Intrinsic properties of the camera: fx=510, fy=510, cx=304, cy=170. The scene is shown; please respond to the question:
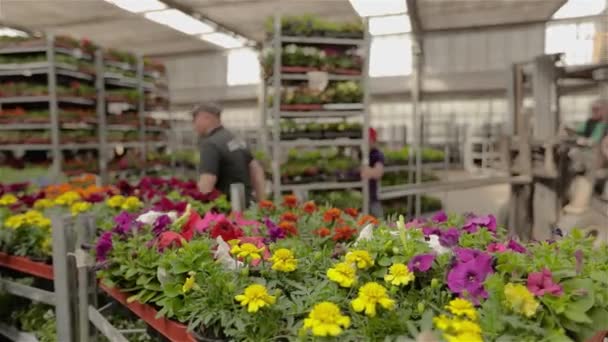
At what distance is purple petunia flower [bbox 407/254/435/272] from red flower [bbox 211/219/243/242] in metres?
0.59

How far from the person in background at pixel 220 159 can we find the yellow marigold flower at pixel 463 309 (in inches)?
90.0

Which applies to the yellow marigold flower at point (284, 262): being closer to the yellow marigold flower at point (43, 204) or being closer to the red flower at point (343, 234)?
the red flower at point (343, 234)

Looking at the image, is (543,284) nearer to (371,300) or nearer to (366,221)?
(371,300)

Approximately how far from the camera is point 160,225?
173 cm

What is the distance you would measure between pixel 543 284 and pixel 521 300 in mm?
100

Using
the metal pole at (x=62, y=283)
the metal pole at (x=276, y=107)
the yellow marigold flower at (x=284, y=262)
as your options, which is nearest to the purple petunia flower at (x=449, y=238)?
the yellow marigold flower at (x=284, y=262)

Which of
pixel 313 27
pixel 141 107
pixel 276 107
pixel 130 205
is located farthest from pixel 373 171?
pixel 141 107

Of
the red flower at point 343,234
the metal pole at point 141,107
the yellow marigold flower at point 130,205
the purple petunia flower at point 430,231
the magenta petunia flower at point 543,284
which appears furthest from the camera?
the metal pole at point 141,107

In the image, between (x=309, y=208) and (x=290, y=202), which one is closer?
(x=309, y=208)

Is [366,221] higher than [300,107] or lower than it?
lower

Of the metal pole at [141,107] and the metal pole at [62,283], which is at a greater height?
the metal pole at [141,107]

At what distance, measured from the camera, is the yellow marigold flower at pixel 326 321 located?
98 cm

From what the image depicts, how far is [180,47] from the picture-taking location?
15117mm

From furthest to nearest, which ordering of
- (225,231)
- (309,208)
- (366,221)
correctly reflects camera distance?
(309,208) < (366,221) < (225,231)
